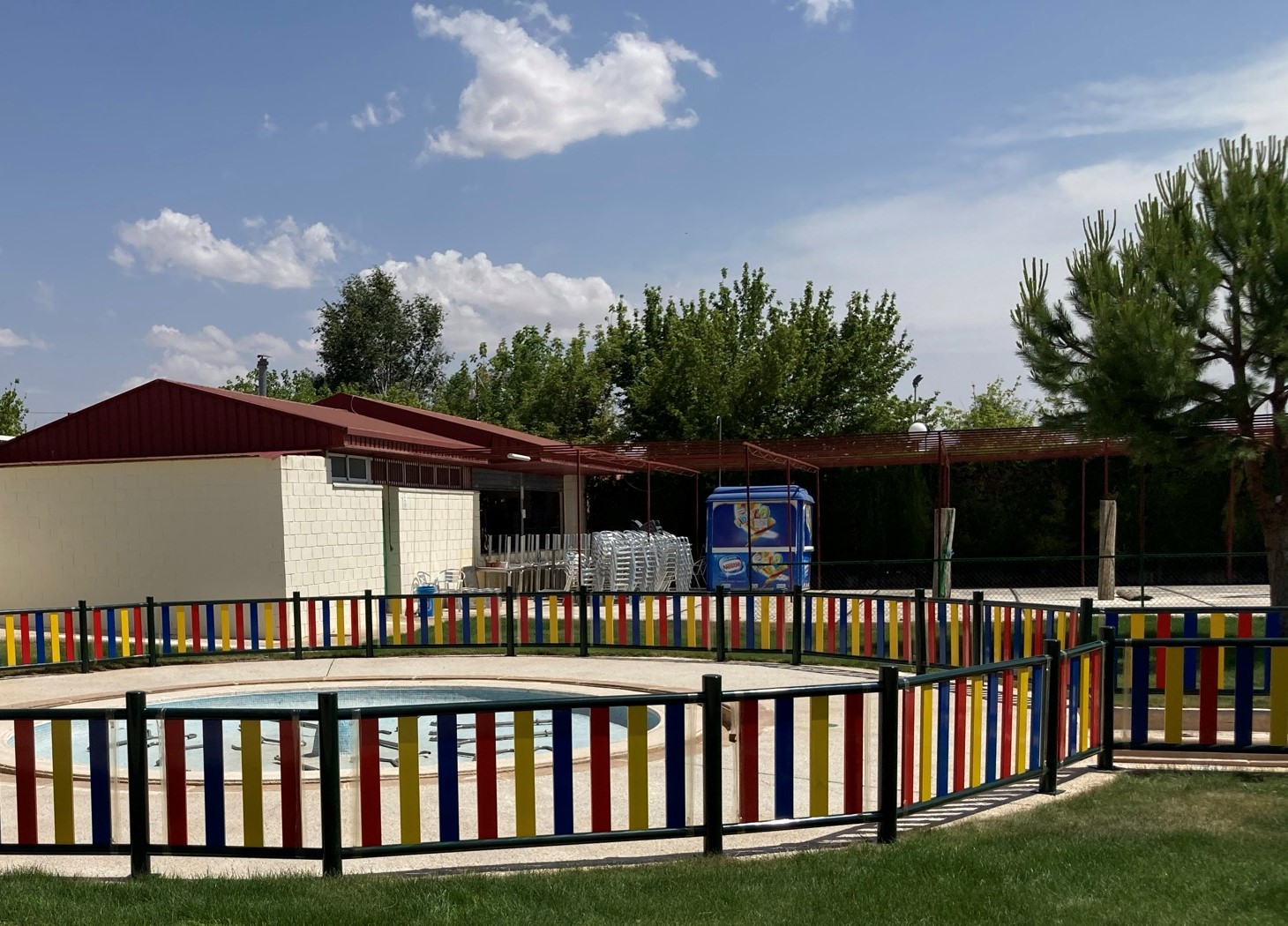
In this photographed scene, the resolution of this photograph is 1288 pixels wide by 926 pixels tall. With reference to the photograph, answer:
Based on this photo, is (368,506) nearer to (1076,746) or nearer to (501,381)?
(1076,746)

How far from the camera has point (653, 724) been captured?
1059cm

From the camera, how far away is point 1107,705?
8391 mm

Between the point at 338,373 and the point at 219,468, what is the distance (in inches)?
1769

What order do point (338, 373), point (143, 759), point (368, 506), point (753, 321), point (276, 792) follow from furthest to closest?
point (338, 373) < point (753, 321) < point (368, 506) < point (276, 792) < point (143, 759)

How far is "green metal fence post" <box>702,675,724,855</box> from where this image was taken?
6305 mm

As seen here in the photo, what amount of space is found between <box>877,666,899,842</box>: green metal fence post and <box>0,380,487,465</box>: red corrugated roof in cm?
1619

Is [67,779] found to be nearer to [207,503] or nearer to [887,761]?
[887,761]

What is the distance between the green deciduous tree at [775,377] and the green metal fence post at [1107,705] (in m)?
27.8

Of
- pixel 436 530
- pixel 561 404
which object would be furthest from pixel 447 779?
pixel 561 404

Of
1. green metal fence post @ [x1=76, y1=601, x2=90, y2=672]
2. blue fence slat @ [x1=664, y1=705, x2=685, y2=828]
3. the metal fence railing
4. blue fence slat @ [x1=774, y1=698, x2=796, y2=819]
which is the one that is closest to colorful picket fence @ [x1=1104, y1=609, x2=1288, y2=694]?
blue fence slat @ [x1=774, y1=698, x2=796, y2=819]

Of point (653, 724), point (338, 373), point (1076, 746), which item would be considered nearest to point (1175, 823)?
point (1076, 746)

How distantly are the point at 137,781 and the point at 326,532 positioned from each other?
50.1ft

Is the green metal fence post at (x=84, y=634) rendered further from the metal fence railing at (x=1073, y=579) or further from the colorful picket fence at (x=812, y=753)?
the metal fence railing at (x=1073, y=579)

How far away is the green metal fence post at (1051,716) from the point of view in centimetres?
777
